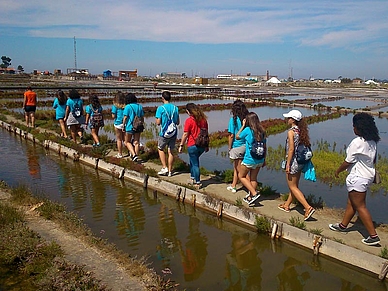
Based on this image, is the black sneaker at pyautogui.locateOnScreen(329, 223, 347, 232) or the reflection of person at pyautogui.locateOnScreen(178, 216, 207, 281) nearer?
the reflection of person at pyautogui.locateOnScreen(178, 216, 207, 281)

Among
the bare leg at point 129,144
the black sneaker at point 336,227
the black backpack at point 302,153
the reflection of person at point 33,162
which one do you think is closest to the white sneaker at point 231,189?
the black backpack at point 302,153

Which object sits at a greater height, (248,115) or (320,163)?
(248,115)

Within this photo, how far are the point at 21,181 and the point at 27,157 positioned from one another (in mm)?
2512

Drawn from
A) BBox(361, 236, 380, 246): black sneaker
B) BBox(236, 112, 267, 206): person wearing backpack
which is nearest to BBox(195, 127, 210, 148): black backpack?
BBox(236, 112, 267, 206): person wearing backpack

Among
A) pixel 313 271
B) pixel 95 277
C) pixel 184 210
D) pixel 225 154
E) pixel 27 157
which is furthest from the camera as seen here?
pixel 225 154

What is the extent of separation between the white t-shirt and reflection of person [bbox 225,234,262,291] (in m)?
1.88

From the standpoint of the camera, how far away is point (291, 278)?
4727mm

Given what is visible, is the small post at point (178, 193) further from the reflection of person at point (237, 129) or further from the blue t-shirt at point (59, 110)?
the blue t-shirt at point (59, 110)

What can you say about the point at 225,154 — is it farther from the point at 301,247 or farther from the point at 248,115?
the point at 301,247

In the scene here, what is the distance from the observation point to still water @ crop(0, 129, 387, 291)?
4.63 meters

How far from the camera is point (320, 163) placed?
10953 mm

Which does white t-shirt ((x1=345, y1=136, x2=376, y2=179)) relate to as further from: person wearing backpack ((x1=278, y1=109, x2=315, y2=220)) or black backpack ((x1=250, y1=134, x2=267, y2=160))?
black backpack ((x1=250, y1=134, x2=267, y2=160))

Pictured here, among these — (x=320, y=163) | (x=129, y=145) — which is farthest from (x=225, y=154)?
(x=129, y=145)

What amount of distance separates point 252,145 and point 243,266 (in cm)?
212
